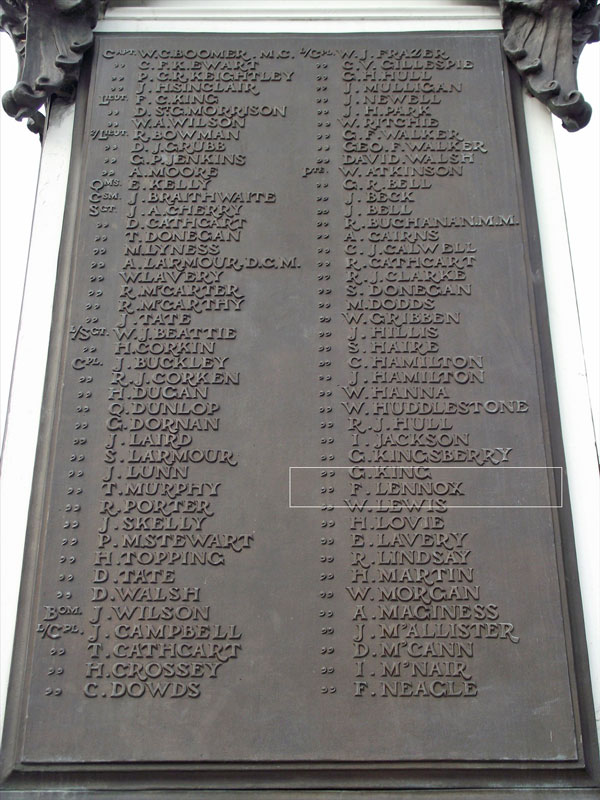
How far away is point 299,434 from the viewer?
20.9ft

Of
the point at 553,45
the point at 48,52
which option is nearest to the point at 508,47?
the point at 553,45

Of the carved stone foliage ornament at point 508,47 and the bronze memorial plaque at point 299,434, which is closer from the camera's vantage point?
the bronze memorial plaque at point 299,434

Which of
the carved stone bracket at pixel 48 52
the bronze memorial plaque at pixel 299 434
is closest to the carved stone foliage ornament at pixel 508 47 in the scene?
the carved stone bracket at pixel 48 52

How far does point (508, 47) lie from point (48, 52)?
3.56m

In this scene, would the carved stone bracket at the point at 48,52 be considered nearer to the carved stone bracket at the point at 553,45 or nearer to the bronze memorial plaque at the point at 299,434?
the bronze memorial plaque at the point at 299,434

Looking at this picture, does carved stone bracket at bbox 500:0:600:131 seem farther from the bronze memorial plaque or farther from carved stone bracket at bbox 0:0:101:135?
carved stone bracket at bbox 0:0:101:135

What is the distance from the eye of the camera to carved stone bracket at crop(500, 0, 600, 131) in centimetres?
739

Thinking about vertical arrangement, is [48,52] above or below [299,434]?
above

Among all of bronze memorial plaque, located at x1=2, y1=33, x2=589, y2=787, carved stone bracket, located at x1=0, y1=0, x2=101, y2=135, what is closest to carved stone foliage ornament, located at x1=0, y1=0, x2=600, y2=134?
carved stone bracket, located at x1=0, y1=0, x2=101, y2=135

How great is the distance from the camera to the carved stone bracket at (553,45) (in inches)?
291

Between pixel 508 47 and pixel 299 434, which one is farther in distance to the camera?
pixel 508 47

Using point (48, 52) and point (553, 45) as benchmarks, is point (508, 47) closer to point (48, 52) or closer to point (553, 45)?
point (553, 45)

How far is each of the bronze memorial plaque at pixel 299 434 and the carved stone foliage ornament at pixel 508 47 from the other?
0.21 m

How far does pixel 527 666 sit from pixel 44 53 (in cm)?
567
